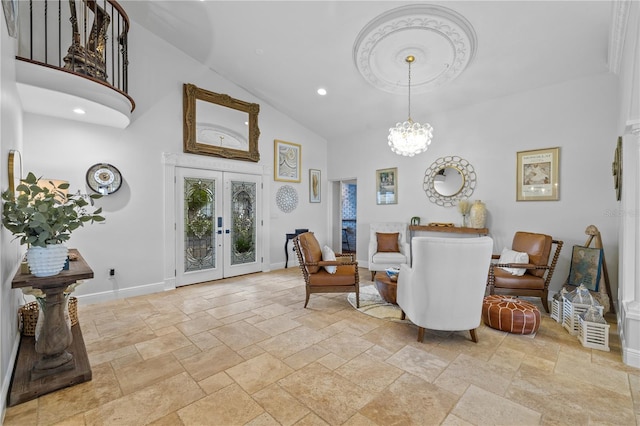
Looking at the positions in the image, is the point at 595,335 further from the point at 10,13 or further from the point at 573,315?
the point at 10,13

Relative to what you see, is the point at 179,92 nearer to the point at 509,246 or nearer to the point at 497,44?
the point at 497,44

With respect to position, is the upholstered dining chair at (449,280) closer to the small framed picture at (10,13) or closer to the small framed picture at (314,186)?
the small framed picture at (10,13)

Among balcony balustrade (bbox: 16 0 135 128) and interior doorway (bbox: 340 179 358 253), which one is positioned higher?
balcony balustrade (bbox: 16 0 135 128)

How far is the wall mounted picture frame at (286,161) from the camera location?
6426mm

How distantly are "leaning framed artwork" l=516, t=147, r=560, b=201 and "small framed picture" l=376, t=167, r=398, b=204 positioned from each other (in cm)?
218

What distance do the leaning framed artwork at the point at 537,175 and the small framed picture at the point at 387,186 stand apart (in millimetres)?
2183

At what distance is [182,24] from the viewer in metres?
4.43

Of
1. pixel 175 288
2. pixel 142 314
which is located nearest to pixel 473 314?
pixel 142 314

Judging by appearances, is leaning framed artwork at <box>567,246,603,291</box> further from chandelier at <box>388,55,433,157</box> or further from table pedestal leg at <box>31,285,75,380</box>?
table pedestal leg at <box>31,285,75,380</box>

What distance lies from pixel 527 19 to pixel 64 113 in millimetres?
5681

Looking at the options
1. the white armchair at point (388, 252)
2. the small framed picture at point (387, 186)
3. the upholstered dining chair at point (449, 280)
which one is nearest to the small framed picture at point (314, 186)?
the small framed picture at point (387, 186)

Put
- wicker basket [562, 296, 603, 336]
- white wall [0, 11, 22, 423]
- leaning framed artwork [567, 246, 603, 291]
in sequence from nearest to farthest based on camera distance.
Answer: white wall [0, 11, 22, 423], wicker basket [562, 296, 603, 336], leaning framed artwork [567, 246, 603, 291]

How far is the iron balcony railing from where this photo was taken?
334cm

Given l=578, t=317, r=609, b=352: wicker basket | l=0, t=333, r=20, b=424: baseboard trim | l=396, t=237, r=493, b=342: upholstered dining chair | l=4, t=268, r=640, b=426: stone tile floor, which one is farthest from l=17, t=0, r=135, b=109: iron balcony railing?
l=578, t=317, r=609, b=352: wicker basket
